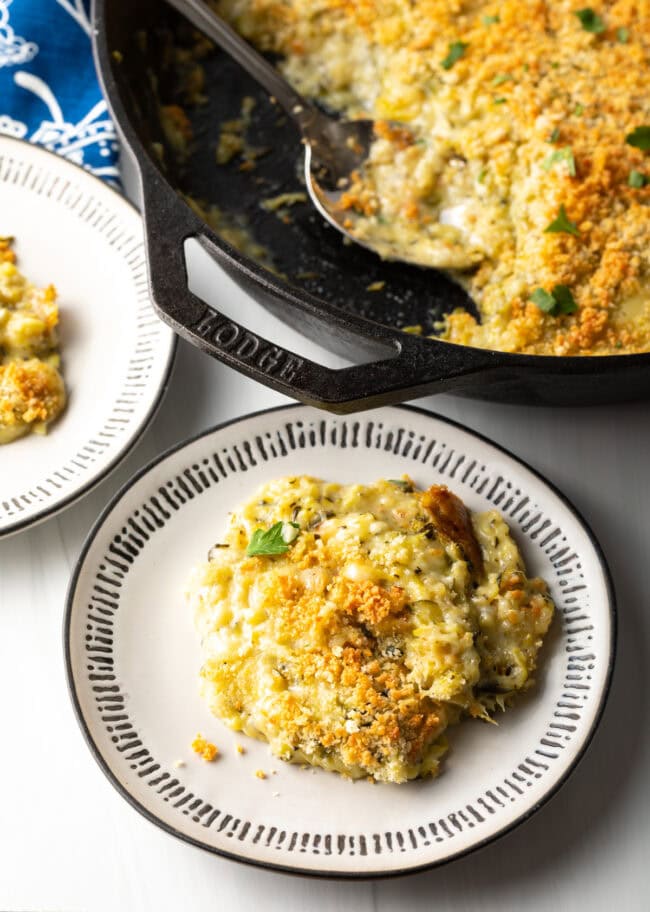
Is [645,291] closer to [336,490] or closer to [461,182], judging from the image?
[461,182]

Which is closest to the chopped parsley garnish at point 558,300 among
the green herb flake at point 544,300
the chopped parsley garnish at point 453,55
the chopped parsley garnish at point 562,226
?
the green herb flake at point 544,300

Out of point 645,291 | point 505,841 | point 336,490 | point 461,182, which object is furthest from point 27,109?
point 505,841

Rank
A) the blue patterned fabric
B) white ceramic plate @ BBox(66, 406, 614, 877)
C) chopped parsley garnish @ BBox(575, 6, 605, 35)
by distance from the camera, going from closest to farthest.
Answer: white ceramic plate @ BBox(66, 406, 614, 877), chopped parsley garnish @ BBox(575, 6, 605, 35), the blue patterned fabric

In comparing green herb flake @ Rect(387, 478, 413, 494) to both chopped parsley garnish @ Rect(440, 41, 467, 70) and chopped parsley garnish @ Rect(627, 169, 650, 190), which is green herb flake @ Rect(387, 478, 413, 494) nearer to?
chopped parsley garnish @ Rect(627, 169, 650, 190)

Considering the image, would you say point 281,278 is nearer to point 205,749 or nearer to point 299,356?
point 299,356

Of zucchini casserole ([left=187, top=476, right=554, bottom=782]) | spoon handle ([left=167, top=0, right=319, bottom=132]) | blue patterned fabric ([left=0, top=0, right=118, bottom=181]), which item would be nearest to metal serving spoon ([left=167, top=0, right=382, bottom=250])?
spoon handle ([left=167, top=0, right=319, bottom=132])

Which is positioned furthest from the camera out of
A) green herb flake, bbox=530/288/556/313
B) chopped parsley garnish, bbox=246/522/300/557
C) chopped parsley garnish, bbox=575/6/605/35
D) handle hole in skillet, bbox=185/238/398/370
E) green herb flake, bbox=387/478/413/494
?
chopped parsley garnish, bbox=575/6/605/35

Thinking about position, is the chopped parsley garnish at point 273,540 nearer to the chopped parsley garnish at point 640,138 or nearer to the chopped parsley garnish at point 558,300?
the chopped parsley garnish at point 558,300
